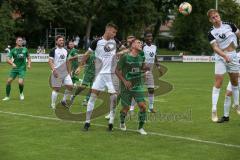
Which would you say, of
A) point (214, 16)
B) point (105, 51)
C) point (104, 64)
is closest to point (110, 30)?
point (105, 51)

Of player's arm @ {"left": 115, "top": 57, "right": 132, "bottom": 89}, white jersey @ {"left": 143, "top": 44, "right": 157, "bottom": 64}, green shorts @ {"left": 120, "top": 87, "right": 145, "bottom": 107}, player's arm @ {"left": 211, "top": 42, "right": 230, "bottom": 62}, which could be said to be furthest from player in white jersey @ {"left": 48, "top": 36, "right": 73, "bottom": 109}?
player's arm @ {"left": 211, "top": 42, "right": 230, "bottom": 62}

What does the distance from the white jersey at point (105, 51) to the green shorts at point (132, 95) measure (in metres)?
0.63

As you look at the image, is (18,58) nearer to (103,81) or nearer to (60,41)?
(60,41)

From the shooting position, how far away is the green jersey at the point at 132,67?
34.4 feet

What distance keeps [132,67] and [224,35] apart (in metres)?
2.43

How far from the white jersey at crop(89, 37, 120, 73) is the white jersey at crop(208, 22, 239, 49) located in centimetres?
245

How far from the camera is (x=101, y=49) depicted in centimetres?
1074

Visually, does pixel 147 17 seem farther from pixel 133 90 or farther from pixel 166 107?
pixel 133 90

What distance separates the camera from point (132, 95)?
10.5 m

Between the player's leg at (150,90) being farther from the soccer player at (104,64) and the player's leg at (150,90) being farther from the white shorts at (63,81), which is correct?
the soccer player at (104,64)

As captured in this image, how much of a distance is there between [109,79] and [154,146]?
2.27 meters

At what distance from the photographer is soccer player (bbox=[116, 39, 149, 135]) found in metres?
10.4

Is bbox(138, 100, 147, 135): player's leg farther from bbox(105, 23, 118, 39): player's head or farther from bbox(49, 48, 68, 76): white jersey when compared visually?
bbox(49, 48, 68, 76): white jersey

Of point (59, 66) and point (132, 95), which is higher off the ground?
point (59, 66)
